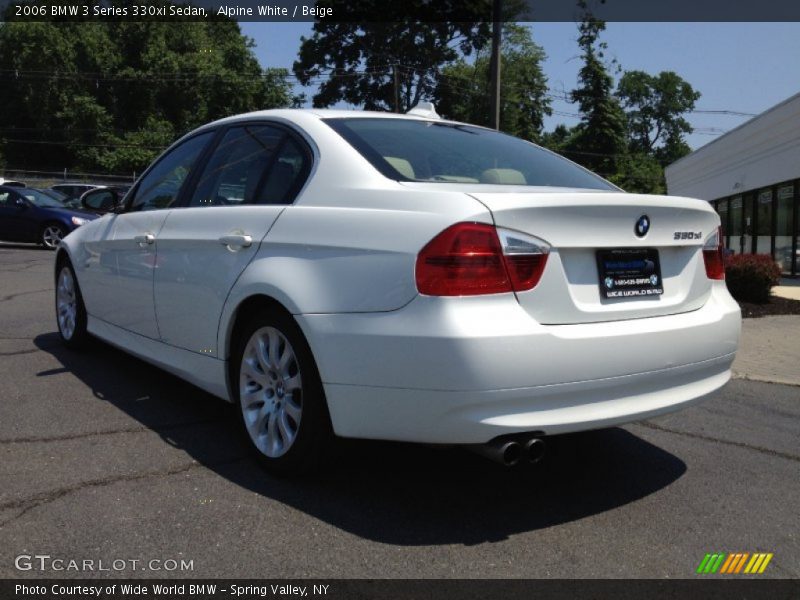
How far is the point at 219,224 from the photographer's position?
12.7 feet

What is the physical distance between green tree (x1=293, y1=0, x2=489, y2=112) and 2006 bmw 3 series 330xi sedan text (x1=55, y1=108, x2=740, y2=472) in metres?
47.9

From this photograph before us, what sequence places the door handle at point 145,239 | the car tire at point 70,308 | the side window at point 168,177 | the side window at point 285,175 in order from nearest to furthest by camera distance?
the side window at point 285,175 < the door handle at point 145,239 < the side window at point 168,177 < the car tire at point 70,308

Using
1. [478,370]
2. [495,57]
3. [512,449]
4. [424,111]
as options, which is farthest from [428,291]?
[495,57]

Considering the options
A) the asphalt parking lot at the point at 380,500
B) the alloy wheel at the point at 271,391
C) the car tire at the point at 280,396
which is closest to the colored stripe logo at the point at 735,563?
the asphalt parking lot at the point at 380,500

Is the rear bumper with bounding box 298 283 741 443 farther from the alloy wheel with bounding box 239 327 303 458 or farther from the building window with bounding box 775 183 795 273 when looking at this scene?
the building window with bounding box 775 183 795 273

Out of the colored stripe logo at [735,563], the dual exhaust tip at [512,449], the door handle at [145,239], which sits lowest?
the colored stripe logo at [735,563]

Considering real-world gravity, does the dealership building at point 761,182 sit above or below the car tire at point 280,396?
above

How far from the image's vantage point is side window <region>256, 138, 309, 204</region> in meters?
3.58

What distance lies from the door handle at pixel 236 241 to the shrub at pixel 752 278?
9.32 metres

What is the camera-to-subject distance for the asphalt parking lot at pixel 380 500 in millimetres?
2787

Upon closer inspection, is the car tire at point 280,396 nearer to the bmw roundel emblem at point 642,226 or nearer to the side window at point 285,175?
the side window at point 285,175

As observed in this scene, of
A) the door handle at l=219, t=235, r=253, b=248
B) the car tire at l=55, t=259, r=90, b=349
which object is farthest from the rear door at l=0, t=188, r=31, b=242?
the door handle at l=219, t=235, r=253, b=248

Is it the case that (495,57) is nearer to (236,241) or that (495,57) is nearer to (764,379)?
(764,379)
